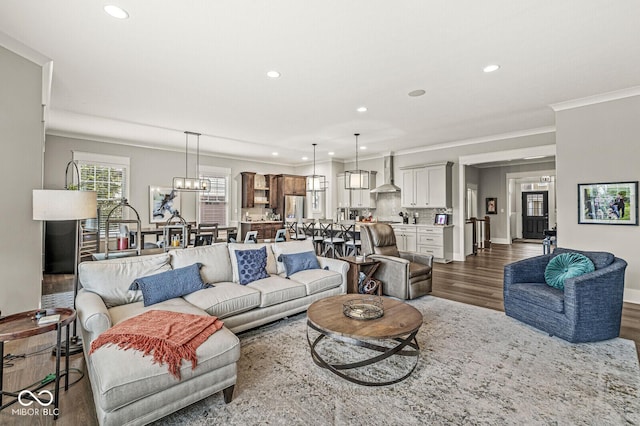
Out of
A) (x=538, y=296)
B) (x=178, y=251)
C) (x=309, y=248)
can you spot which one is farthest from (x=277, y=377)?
(x=538, y=296)

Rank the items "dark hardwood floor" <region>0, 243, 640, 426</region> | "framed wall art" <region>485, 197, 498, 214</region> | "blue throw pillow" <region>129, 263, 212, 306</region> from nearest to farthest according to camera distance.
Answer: "dark hardwood floor" <region>0, 243, 640, 426</region>
"blue throw pillow" <region>129, 263, 212, 306</region>
"framed wall art" <region>485, 197, 498, 214</region>

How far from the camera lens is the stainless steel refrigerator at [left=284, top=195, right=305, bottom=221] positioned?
32.4 ft

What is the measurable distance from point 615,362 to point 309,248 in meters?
3.23

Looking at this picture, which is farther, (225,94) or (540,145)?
(540,145)

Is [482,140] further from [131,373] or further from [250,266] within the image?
[131,373]

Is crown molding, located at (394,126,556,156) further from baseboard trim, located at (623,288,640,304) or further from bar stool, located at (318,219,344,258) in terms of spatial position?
baseboard trim, located at (623,288,640,304)

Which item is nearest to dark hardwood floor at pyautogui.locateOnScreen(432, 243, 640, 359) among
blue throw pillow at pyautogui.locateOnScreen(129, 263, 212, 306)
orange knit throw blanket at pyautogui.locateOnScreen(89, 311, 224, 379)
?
blue throw pillow at pyautogui.locateOnScreen(129, 263, 212, 306)

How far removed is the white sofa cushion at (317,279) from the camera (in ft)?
11.9

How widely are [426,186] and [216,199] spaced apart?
5.63 m

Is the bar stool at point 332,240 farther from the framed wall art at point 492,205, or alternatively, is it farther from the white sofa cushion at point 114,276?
the framed wall art at point 492,205

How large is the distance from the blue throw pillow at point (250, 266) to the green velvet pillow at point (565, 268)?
10.6 ft

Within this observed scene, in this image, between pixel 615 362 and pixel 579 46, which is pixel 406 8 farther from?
pixel 615 362

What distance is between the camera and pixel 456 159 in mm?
7277

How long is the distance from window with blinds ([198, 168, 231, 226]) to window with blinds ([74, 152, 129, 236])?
1.82m
